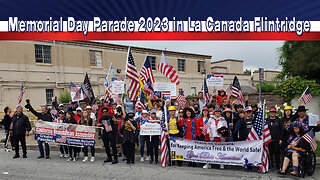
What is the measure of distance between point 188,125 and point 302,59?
13.3 meters

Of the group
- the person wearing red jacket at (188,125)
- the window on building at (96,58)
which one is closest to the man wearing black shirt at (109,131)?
the person wearing red jacket at (188,125)

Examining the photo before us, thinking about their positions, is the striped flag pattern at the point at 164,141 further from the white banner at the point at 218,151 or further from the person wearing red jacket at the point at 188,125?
the person wearing red jacket at the point at 188,125

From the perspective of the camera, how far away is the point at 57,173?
7887mm

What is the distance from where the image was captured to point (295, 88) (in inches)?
505

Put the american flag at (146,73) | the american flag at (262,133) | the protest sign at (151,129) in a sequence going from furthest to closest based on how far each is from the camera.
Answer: the american flag at (146,73), the protest sign at (151,129), the american flag at (262,133)

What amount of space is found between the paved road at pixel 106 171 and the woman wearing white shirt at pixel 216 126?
0.70 metres

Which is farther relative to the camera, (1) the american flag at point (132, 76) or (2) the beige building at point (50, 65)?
(2) the beige building at point (50, 65)

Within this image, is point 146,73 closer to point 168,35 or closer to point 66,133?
point 66,133

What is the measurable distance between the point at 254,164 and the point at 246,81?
3274 centimetres

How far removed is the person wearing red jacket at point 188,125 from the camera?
8.41 meters

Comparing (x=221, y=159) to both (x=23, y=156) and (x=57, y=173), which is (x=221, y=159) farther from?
(x=23, y=156)

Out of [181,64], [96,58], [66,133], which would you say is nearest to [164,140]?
[66,133]

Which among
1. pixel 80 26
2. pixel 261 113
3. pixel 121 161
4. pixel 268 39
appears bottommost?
pixel 121 161

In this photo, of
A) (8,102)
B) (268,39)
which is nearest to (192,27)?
(268,39)
